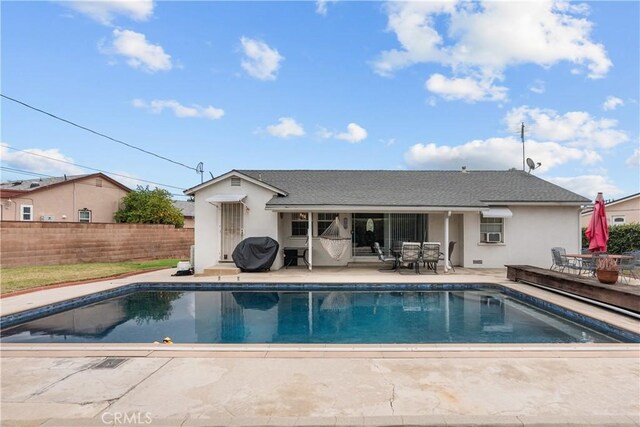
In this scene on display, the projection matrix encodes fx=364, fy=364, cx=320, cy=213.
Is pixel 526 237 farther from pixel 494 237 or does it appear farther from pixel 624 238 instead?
pixel 624 238

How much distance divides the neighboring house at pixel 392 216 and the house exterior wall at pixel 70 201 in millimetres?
15525

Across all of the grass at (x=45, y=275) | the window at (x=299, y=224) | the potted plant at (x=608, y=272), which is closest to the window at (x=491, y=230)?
the potted plant at (x=608, y=272)

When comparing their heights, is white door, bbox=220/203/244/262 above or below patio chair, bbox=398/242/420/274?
above

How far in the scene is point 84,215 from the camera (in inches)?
1032

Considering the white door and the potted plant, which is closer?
the potted plant

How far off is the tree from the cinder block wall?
4631 millimetres

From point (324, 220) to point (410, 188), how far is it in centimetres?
421

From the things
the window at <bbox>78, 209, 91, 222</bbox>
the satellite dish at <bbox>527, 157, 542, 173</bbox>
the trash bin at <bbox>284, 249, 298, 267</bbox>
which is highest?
the satellite dish at <bbox>527, 157, 542, 173</bbox>

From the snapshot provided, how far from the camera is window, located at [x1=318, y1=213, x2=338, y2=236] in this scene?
1619cm

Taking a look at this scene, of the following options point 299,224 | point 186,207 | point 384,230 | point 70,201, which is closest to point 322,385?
point 299,224

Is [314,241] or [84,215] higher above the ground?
[84,215]

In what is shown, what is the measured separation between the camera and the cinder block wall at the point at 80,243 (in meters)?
14.9

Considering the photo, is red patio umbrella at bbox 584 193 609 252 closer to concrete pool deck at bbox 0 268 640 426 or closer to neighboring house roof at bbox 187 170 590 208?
neighboring house roof at bbox 187 170 590 208

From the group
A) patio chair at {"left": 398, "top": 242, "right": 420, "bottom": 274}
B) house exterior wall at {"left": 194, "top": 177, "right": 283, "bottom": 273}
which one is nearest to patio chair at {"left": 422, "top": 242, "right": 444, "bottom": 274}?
patio chair at {"left": 398, "top": 242, "right": 420, "bottom": 274}
